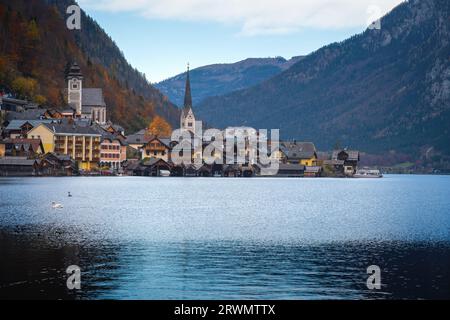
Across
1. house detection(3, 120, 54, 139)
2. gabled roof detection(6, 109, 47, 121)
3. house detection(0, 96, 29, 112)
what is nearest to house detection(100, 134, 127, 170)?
gabled roof detection(6, 109, 47, 121)

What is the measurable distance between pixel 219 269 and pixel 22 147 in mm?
129593

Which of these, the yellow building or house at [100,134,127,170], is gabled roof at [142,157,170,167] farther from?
the yellow building

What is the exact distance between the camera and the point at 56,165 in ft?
573

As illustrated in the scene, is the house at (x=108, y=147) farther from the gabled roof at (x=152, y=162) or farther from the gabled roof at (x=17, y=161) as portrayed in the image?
the gabled roof at (x=17, y=161)

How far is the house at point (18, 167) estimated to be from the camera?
16488cm

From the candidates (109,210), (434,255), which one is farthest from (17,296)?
(109,210)

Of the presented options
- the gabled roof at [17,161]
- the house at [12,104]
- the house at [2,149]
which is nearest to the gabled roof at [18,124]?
the house at [12,104]

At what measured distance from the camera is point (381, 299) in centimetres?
3819

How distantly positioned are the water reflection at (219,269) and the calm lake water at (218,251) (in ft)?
0.18

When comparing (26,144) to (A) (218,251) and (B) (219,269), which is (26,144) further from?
(B) (219,269)

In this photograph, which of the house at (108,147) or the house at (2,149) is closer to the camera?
the house at (2,149)

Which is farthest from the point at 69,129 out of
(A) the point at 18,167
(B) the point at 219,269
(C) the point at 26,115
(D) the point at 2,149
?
(B) the point at 219,269

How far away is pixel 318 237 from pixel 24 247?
2148 centimetres
